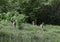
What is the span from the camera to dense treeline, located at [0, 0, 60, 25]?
111ft

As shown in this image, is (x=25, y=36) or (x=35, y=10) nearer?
(x=25, y=36)

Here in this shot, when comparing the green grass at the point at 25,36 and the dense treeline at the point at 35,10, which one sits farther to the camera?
the dense treeline at the point at 35,10

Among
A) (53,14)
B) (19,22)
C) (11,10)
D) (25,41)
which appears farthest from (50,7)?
(25,41)

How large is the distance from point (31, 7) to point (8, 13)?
4232 millimetres

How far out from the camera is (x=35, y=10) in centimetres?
3466

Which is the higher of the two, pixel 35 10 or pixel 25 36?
pixel 25 36

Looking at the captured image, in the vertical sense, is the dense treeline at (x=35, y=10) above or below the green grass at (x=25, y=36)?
below

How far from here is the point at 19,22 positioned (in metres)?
27.2

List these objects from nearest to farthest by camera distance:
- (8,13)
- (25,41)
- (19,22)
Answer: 1. (25,41)
2. (19,22)
3. (8,13)

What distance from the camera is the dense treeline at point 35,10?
3378 centimetres

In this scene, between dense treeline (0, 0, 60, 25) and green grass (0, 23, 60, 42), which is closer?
green grass (0, 23, 60, 42)

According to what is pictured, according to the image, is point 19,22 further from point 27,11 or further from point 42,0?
point 42,0

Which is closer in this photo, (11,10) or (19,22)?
(19,22)

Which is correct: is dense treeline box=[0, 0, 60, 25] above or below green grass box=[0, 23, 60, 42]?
below
